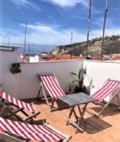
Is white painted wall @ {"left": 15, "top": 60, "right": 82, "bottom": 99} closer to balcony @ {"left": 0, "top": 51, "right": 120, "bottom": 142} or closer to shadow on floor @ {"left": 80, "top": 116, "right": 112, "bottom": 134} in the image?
balcony @ {"left": 0, "top": 51, "right": 120, "bottom": 142}

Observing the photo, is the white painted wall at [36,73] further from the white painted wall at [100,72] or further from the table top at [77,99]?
the table top at [77,99]

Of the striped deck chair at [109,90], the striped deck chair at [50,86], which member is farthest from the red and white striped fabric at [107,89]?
the striped deck chair at [50,86]

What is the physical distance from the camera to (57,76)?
8.41 metres

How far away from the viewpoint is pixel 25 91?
7.69 m

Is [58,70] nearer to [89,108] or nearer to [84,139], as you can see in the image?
[89,108]

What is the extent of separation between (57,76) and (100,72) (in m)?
2.06

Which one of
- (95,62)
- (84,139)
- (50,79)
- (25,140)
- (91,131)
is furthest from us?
(95,62)

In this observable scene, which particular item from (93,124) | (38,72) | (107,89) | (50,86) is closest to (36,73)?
(38,72)

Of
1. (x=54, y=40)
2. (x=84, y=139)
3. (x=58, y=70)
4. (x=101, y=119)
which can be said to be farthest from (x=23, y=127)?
(x=54, y=40)

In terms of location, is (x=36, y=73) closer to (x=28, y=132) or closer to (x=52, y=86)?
(x=52, y=86)

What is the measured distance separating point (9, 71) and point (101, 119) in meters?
4.07

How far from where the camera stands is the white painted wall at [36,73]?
7.54 meters

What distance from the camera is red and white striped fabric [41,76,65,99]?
6833 mm

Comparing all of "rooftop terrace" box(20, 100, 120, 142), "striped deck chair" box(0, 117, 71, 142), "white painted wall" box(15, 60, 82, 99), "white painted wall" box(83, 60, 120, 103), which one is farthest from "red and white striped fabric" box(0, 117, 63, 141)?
"white painted wall" box(83, 60, 120, 103)
